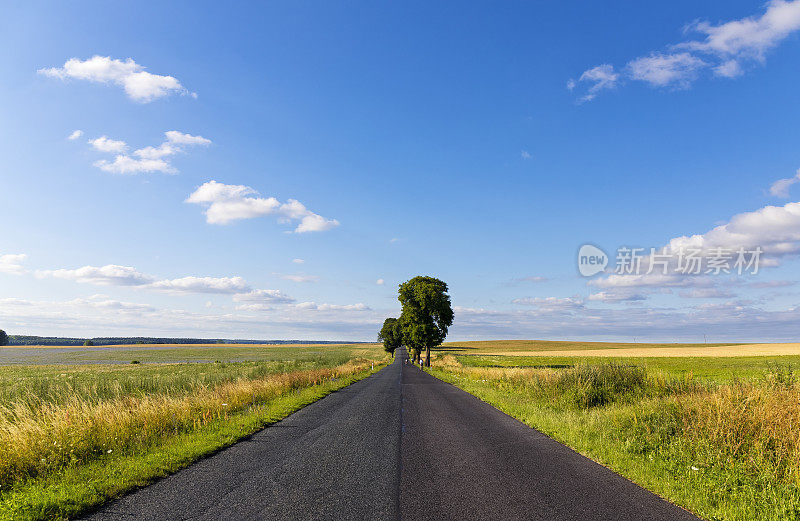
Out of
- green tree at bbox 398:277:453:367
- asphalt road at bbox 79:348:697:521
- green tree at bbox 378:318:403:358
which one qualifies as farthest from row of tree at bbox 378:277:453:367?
green tree at bbox 378:318:403:358

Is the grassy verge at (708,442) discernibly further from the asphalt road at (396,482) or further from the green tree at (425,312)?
the green tree at (425,312)

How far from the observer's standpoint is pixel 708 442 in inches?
366

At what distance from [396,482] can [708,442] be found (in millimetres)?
7062

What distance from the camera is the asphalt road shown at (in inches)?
253

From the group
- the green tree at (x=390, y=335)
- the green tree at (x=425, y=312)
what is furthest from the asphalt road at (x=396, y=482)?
the green tree at (x=390, y=335)

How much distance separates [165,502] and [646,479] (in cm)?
855

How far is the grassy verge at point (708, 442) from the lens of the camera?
6.82 metres

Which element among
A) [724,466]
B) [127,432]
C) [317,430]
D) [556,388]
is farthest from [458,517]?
[556,388]

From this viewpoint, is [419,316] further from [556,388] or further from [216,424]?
[216,424]

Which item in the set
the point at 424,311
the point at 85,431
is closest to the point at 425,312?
the point at 424,311

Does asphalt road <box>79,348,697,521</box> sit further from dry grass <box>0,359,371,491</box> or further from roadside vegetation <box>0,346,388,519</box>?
dry grass <box>0,359,371,491</box>

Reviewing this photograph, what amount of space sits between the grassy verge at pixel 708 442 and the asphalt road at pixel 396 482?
626 mm

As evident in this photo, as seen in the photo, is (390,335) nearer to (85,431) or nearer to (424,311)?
(424,311)

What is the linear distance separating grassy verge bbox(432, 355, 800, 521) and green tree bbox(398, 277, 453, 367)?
39.8 metres
